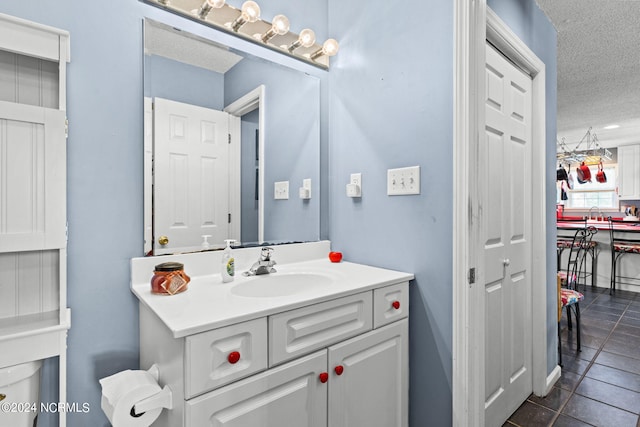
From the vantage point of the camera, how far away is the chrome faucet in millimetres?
1441

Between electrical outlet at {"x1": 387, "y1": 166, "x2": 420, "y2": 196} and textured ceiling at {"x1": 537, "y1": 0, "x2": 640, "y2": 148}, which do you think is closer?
electrical outlet at {"x1": 387, "y1": 166, "x2": 420, "y2": 196}

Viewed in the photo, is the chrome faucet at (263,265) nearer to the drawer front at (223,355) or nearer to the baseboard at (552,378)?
the drawer front at (223,355)

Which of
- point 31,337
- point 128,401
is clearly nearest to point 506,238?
point 128,401

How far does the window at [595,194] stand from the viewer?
6738 mm

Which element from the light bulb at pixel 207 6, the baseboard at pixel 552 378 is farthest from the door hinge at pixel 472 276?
the light bulb at pixel 207 6

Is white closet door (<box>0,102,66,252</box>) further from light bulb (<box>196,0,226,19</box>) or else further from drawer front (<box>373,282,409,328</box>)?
drawer front (<box>373,282,409,328</box>)

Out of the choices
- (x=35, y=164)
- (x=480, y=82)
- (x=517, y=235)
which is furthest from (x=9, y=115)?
(x=517, y=235)

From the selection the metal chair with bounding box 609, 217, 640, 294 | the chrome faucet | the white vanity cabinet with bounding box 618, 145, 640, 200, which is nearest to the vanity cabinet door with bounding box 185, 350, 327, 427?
the chrome faucet

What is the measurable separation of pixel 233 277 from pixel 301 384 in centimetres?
51

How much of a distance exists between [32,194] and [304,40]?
1.38m

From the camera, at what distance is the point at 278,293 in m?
1.46

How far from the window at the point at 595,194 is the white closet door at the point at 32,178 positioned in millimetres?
8711

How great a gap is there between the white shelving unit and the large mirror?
0.29m

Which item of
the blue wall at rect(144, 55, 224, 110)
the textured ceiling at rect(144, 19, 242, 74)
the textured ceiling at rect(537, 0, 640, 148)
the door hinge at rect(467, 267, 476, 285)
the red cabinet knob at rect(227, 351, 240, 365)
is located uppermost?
the textured ceiling at rect(537, 0, 640, 148)
